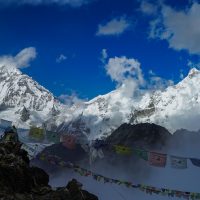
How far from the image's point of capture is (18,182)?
34.3m

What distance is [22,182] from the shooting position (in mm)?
34625

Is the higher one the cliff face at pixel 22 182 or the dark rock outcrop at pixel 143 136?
the dark rock outcrop at pixel 143 136

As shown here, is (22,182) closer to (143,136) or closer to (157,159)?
(157,159)

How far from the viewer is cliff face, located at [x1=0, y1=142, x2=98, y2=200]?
32812 mm

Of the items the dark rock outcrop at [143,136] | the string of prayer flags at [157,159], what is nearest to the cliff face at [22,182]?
the string of prayer flags at [157,159]

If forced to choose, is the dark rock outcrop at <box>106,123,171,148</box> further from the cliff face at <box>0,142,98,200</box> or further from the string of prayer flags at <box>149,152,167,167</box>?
the cliff face at <box>0,142,98,200</box>

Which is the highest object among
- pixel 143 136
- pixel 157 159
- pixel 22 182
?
pixel 143 136

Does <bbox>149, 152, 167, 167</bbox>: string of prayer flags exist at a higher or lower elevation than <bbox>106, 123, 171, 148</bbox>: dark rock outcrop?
lower

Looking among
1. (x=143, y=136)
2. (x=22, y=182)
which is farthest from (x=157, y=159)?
Answer: (x=143, y=136)

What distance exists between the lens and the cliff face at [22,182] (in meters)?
32.8

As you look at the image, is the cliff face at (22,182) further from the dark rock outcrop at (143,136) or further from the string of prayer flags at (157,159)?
the dark rock outcrop at (143,136)

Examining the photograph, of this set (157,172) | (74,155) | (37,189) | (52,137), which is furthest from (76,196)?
(74,155)

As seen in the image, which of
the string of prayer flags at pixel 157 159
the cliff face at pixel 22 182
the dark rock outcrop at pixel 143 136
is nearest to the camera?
the cliff face at pixel 22 182

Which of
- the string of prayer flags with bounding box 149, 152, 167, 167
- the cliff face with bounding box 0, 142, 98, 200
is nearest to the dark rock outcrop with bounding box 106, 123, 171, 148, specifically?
the string of prayer flags with bounding box 149, 152, 167, 167
